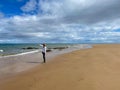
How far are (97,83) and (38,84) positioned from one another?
283cm

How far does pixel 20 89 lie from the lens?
668 centimetres

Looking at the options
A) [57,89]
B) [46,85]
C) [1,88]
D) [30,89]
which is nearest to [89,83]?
[57,89]

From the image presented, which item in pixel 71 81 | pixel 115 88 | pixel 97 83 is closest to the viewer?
pixel 115 88

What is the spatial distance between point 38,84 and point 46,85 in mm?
442

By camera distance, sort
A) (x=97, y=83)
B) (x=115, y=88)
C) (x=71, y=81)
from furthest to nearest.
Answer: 1. (x=71, y=81)
2. (x=97, y=83)
3. (x=115, y=88)

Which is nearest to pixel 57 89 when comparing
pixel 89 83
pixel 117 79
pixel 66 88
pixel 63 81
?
pixel 66 88

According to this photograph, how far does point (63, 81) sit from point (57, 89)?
1.09 metres

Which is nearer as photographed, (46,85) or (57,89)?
(57,89)

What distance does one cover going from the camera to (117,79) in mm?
7598

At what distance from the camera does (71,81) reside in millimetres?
7438

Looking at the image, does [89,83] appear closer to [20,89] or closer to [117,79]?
[117,79]

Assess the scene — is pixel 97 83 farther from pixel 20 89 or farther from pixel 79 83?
pixel 20 89

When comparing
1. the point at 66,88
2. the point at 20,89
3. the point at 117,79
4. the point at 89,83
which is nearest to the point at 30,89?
the point at 20,89

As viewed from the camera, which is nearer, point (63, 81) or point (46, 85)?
point (46, 85)
